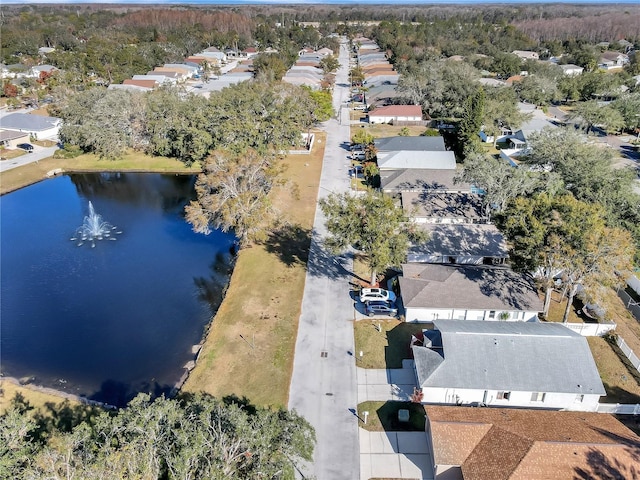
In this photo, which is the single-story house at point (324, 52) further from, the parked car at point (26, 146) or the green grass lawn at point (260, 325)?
the green grass lawn at point (260, 325)

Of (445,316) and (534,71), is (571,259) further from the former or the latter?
(534,71)

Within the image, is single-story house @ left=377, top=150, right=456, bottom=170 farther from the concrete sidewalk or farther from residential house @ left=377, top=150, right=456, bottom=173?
the concrete sidewalk

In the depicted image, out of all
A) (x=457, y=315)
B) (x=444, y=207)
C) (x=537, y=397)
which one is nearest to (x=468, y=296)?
(x=457, y=315)

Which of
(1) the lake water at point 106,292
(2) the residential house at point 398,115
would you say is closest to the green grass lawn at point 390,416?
(1) the lake water at point 106,292

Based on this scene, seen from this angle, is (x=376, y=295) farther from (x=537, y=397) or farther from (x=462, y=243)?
(x=537, y=397)

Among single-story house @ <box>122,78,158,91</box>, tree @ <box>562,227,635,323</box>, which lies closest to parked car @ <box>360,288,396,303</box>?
tree @ <box>562,227,635,323</box>

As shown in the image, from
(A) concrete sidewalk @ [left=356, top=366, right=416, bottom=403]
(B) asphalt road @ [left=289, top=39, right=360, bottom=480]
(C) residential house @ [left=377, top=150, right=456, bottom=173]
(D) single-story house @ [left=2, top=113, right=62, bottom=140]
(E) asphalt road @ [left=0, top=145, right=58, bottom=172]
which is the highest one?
(D) single-story house @ [left=2, top=113, right=62, bottom=140]
